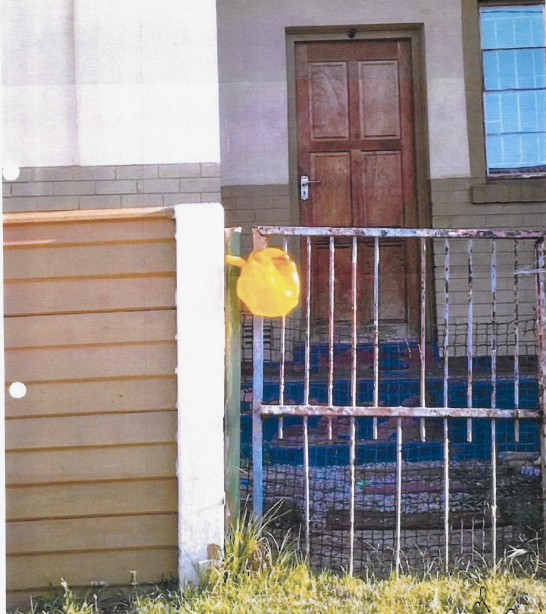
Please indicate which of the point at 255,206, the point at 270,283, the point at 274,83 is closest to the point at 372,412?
the point at 270,283

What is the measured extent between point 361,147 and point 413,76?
0.74 m

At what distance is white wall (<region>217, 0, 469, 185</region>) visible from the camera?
6090 mm

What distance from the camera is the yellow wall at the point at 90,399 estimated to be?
321cm

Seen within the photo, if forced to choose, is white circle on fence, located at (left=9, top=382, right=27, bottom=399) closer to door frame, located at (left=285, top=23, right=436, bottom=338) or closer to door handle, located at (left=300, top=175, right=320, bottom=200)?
door frame, located at (left=285, top=23, right=436, bottom=338)

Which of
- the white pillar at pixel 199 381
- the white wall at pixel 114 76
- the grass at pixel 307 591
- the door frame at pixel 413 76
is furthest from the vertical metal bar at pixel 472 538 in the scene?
the door frame at pixel 413 76

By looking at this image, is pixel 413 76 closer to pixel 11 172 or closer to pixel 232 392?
pixel 11 172

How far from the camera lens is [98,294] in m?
3.29

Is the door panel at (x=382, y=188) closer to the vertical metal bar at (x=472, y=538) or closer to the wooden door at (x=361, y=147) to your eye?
the wooden door at (x=361, y=147)

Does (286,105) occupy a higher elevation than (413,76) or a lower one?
lower

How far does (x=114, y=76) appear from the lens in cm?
469

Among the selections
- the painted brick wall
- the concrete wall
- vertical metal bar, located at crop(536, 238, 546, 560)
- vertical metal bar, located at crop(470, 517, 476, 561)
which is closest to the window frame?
the concrete wall

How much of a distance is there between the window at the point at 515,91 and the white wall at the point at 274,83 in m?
0.27

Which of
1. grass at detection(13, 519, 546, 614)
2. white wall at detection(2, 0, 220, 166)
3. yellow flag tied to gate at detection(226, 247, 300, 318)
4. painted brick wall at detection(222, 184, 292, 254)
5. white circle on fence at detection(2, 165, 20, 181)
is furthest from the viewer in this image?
painted brick wall at detection(222, 184, 292, 254)

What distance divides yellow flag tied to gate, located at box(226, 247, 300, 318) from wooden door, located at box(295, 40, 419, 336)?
3.04 meters
